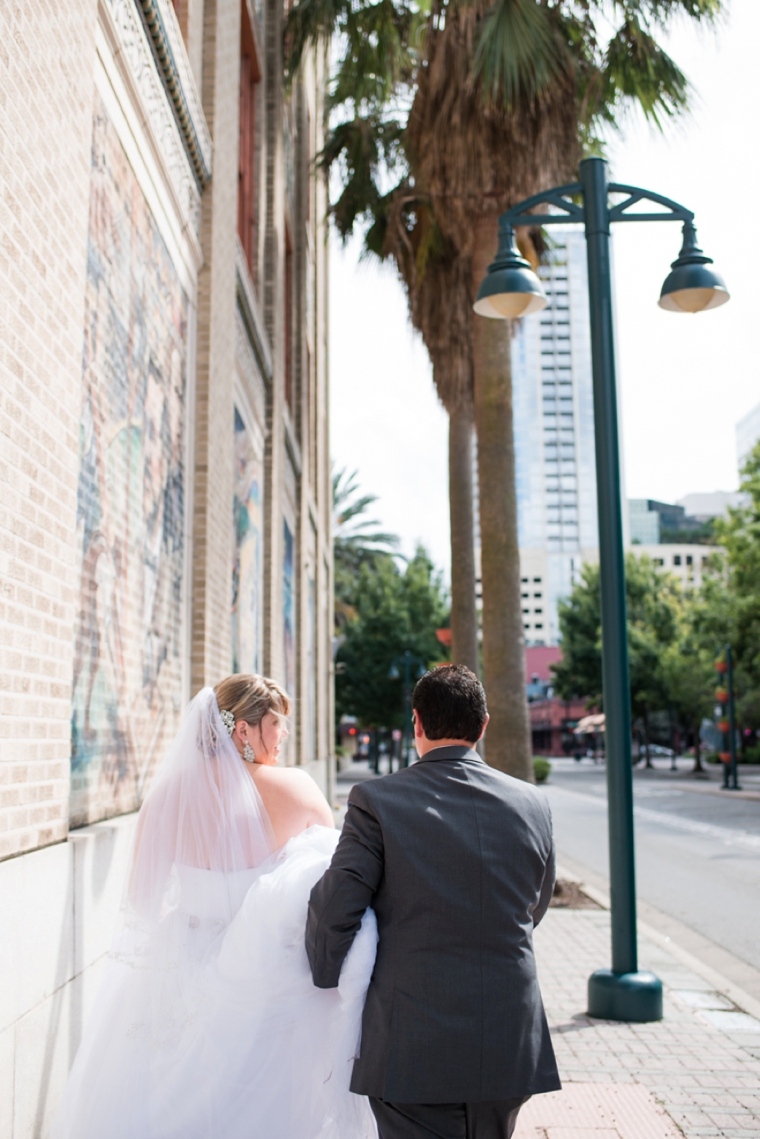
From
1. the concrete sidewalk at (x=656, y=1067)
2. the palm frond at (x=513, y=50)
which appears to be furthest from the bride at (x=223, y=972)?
the palm frond at (x=513, y=50)

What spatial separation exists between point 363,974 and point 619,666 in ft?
13.3

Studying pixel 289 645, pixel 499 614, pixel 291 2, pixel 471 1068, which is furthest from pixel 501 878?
pixel 291 2

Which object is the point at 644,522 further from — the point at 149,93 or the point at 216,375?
the point at 149,93

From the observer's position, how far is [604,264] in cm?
706

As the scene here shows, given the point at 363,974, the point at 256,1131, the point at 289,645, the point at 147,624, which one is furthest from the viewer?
the point at 289,645

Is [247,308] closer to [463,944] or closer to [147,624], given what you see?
[147,624]

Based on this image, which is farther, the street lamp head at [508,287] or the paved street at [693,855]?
the paved street at [693,855]

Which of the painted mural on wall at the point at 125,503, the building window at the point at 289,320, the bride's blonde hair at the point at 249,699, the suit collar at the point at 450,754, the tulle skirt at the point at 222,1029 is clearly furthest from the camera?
the building window at the point at 289,320

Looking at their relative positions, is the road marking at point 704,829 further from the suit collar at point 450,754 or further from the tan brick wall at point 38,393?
the suit collar at point 450,754

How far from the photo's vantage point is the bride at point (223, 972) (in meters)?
3.26

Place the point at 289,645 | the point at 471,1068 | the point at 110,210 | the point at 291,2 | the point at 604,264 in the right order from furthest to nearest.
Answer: the point at 289,645
the point at 291,2
the point at 604,264
the point at 110,210
the point at 471,1068

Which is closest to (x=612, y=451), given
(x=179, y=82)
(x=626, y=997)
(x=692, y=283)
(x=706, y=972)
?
(x=692, y=283)

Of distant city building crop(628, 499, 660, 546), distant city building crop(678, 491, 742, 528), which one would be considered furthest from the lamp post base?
distant city building crop(628, 499, 660, 546)

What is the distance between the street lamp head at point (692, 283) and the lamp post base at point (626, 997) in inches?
182
